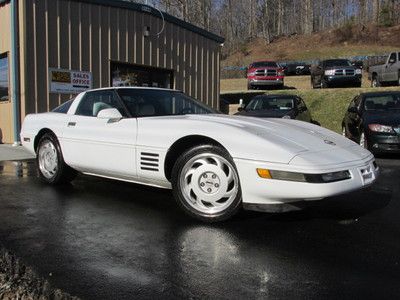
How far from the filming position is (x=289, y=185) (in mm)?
4234

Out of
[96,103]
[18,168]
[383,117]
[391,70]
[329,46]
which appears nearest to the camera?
[96,103]

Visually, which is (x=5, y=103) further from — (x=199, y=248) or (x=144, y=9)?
(x=199, y=248)

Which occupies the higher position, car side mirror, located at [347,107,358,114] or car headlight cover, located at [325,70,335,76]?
car headlight cover, located at [325,70,335,76]

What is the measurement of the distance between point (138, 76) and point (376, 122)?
7.67m

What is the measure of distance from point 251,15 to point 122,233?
69589mm

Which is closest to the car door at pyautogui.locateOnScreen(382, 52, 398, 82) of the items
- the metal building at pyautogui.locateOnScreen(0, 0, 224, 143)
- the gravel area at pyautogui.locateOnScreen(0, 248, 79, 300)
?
the metal building at pyautogui.locateOnScreen(0, 0, 224, 143)

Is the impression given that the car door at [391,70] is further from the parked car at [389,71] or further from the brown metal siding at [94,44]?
the brown metal siding at [94,44]

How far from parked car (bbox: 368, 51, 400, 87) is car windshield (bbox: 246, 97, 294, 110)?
10.0m

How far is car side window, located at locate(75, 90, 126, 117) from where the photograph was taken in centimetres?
597

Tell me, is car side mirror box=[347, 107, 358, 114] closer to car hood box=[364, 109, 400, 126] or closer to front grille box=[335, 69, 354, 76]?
car hood box=[364, 109, 400, 126]

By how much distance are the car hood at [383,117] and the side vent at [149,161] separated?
6.50m

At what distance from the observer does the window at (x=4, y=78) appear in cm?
1294

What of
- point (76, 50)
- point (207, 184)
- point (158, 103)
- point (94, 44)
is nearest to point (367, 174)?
point (207, 184)

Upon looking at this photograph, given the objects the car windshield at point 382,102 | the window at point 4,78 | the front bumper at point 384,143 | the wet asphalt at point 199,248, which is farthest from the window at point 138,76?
the wet asphalt at point 199,248
